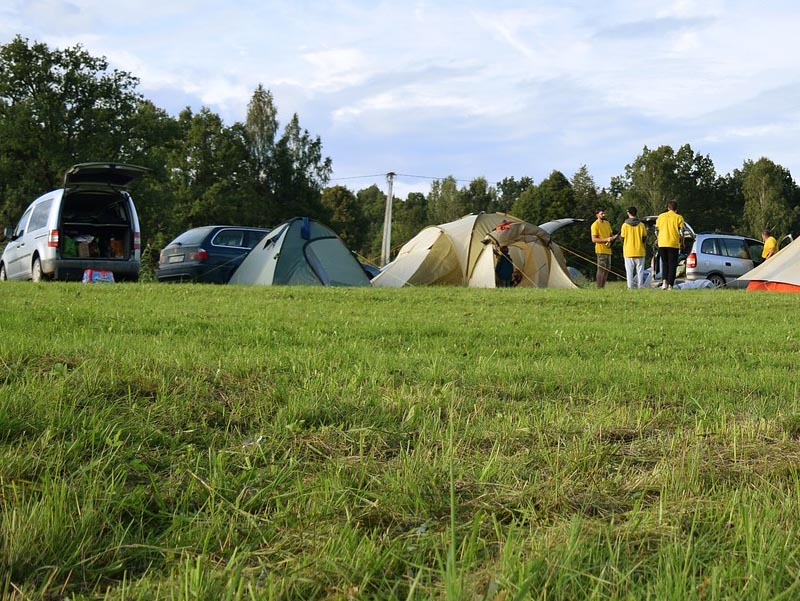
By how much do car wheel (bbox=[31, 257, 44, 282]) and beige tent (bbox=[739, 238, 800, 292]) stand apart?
15.4m

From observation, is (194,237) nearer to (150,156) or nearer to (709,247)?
(709,247)

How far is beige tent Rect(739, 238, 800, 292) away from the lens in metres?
17.4

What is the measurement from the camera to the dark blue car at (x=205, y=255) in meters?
16.6

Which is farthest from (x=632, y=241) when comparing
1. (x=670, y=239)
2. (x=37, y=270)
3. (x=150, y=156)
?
(x=150, y=156)

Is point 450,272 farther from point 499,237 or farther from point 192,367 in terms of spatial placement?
point 192,367

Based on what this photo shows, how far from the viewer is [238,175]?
58.5m

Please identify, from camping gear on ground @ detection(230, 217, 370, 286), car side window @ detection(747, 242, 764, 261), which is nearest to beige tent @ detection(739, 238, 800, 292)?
car side window @ detection(747, 242, 764, 261)

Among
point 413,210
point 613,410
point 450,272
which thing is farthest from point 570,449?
point 413,210

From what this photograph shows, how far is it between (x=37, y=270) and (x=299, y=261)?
507cm

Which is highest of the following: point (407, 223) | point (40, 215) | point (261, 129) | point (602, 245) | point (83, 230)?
point (261, 129)

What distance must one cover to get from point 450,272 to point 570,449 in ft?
55.5

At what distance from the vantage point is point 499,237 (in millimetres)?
19344

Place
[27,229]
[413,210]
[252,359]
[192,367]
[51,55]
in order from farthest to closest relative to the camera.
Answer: [413,210] < [51,55] < [27,229] < [252,359] < [192,367]

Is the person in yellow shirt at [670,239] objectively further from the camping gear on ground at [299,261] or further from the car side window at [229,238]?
the car side window at [229,238]
